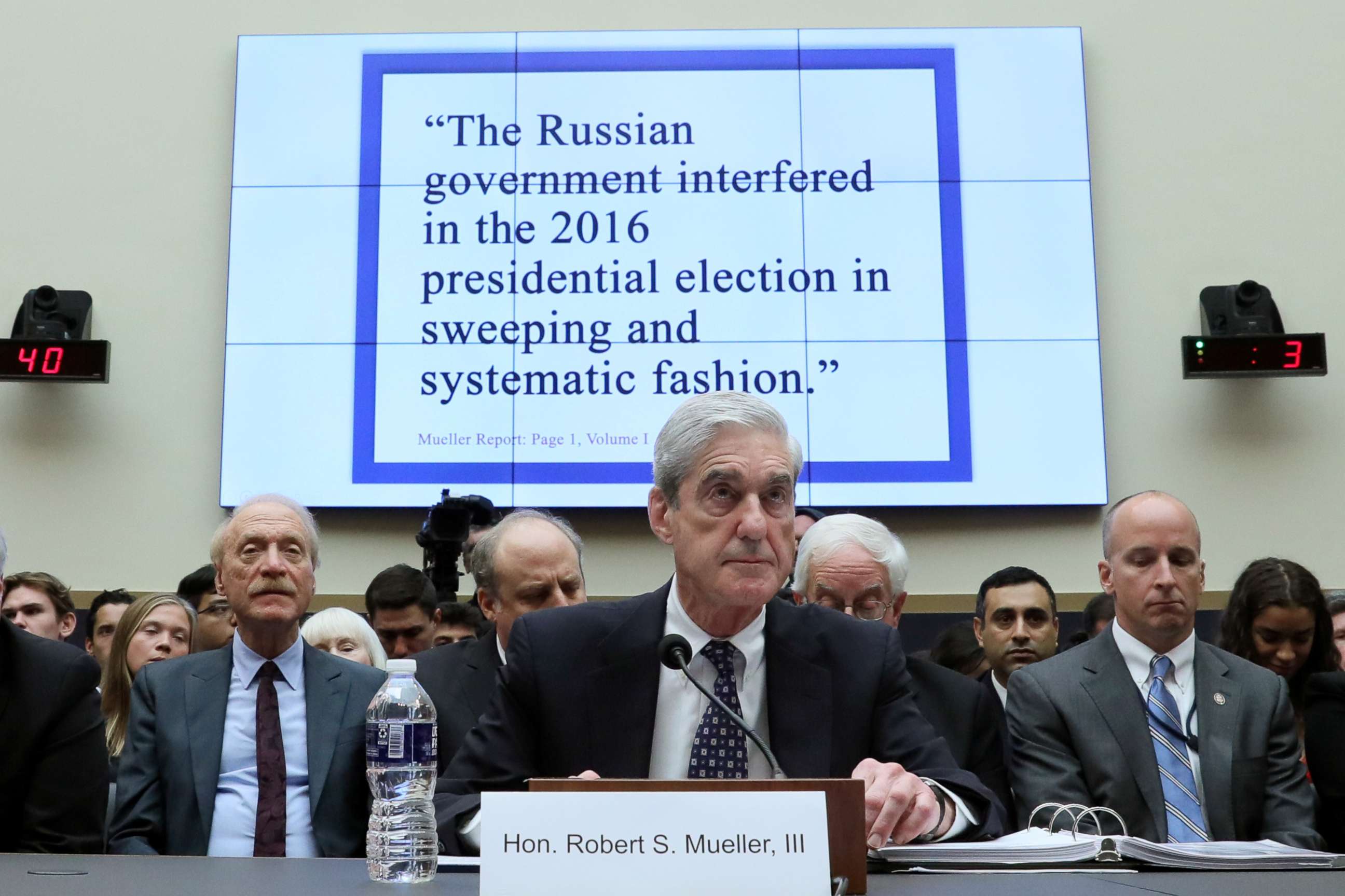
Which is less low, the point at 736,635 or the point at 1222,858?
the point at 736,635

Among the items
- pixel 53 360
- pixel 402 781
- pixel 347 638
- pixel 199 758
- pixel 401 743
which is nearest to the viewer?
pixel 402 781

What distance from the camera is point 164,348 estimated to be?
226 inches

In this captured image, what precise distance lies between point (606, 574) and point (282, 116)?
2.37 meters

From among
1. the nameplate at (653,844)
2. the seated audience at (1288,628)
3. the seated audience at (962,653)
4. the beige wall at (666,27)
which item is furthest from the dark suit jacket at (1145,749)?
the beige wall at (666,27)

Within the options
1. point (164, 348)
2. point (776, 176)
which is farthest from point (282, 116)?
point (776, 176)

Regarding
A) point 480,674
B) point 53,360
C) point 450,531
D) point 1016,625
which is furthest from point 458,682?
point 53,360

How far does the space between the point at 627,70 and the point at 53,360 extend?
2670mm

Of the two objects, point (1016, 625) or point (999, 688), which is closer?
point (999, 688)

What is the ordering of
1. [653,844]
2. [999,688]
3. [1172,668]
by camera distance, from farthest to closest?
[999,688] < [1172,668] < [653,844]

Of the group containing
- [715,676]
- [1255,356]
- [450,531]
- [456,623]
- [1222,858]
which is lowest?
[1222,858]

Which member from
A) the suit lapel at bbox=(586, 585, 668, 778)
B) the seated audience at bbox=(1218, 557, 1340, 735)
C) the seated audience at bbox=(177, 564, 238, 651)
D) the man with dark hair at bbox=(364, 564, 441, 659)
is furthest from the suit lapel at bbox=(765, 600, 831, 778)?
the man with dark hair at bbox=(364, 564, 441, 659)

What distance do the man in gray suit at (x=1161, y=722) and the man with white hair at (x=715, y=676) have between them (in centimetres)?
85

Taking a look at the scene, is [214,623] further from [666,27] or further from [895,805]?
[666,27]

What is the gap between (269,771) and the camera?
8.65ft
